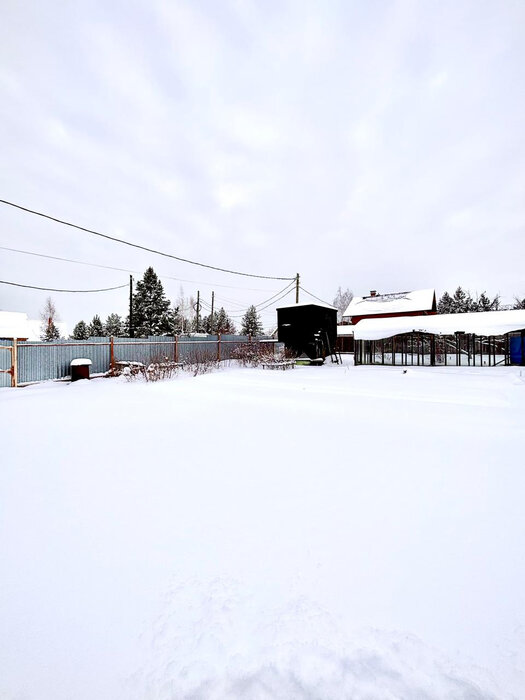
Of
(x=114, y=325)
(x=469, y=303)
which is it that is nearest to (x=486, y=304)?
(x=469, y=303)

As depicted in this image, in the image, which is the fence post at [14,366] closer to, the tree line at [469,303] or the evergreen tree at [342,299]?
the tree line at [469,303]

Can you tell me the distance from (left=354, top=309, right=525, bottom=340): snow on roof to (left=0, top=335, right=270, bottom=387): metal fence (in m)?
8.81

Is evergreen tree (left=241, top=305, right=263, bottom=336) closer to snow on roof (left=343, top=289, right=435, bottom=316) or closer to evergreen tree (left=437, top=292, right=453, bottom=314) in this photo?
snow on roof (left=343, top=289, right=435, bottom=316)

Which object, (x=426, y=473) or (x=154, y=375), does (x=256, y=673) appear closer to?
(x=426, y=473)

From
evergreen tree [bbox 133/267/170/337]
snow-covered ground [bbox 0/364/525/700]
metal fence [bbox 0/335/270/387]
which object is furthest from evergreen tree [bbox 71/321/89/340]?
snow-covered ground [bbox 0/364/525/700]

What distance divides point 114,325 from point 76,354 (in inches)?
1149

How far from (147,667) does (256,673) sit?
20.2 inches

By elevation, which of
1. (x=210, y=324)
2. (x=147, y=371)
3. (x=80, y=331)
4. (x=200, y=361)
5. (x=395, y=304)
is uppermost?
(x=395, y=304)

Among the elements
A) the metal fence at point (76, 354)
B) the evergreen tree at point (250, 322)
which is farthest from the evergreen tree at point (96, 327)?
the metal fence at point (76, 354)

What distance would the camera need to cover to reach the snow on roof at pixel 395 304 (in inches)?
1294

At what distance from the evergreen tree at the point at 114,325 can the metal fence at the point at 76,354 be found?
78.3 ft

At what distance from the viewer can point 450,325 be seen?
17.0 meters

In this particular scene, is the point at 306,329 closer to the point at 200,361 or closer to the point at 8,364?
the point at 200,361

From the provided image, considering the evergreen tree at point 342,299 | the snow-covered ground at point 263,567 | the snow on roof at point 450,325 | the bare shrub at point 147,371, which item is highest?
the evergreen tree at point 342,299
